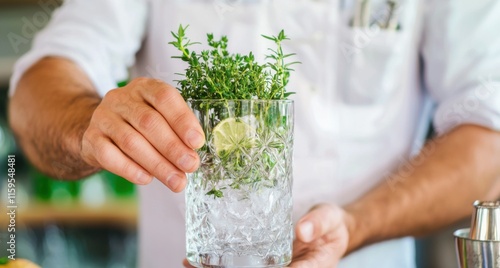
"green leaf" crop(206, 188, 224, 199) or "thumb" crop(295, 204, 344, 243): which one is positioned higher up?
"green leaf" crop(206, 188, 224, 199)

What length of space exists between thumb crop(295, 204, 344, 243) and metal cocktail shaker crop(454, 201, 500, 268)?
173 millimetres

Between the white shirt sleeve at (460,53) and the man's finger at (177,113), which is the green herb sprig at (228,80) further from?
the white shirt sleeve at (460,53)

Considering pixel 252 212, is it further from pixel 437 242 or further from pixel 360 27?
pixel 437 242

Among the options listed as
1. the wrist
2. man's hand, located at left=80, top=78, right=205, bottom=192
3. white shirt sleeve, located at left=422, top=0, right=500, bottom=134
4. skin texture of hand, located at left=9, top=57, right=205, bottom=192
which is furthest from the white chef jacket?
man's hand, located at left=80, top=78, right=205, bottom=192

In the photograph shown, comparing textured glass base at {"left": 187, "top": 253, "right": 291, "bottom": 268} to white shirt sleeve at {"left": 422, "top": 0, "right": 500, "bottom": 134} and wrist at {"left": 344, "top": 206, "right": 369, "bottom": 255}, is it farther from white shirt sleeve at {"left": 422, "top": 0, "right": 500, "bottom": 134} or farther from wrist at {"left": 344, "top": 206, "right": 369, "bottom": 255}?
white shirt sleeve at {"left": 422, "top": 0, "right": 500, "bottom": 134}

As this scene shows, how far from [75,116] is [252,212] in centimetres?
42

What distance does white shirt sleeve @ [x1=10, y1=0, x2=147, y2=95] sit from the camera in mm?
1409

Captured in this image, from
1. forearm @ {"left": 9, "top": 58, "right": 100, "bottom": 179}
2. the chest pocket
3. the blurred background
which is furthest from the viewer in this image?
the blurred background

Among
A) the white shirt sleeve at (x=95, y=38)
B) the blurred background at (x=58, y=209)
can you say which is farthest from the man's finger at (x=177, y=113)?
the blurred background at (x=58, y=209)

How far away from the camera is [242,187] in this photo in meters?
0.78

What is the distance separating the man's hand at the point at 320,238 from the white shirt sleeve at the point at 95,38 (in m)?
0.59

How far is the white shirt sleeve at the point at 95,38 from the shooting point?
141 cm

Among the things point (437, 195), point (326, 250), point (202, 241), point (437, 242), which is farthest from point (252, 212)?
point (437, 242)

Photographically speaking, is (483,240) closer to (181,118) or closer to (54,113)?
(181,118)
